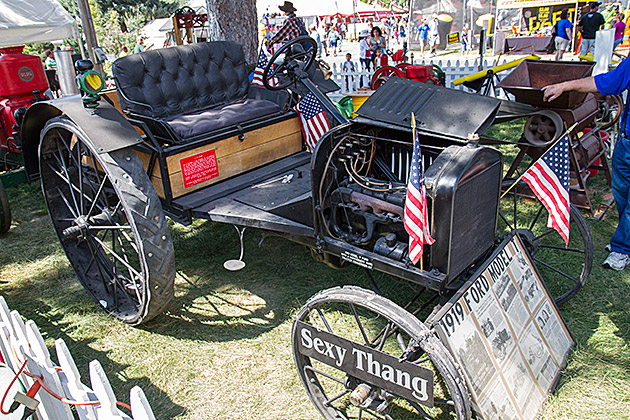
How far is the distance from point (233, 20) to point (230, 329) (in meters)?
4.62

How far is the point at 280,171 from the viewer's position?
393cm

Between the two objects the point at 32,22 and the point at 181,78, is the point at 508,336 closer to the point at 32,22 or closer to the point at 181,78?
the point at 181,78

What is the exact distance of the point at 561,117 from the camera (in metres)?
4.29

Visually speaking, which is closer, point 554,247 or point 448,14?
point 554,247

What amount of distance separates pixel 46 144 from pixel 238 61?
1860 millimetres

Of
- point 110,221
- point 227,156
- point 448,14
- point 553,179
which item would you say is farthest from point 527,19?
point 110,221

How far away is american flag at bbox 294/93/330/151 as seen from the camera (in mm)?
3955

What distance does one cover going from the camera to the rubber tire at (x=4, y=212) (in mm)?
4457

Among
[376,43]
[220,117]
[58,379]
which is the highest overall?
[220,117]

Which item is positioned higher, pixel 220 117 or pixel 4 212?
pixel 220 117

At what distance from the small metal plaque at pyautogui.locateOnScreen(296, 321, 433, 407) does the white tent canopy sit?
8074 mm

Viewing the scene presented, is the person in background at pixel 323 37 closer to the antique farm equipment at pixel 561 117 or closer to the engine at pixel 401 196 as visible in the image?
the antique farm equipment at pixel 561 117

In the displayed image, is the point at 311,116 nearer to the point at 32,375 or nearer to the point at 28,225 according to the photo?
the point at 32,375

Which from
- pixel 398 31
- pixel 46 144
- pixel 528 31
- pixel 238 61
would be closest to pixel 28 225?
pixel 46 144
